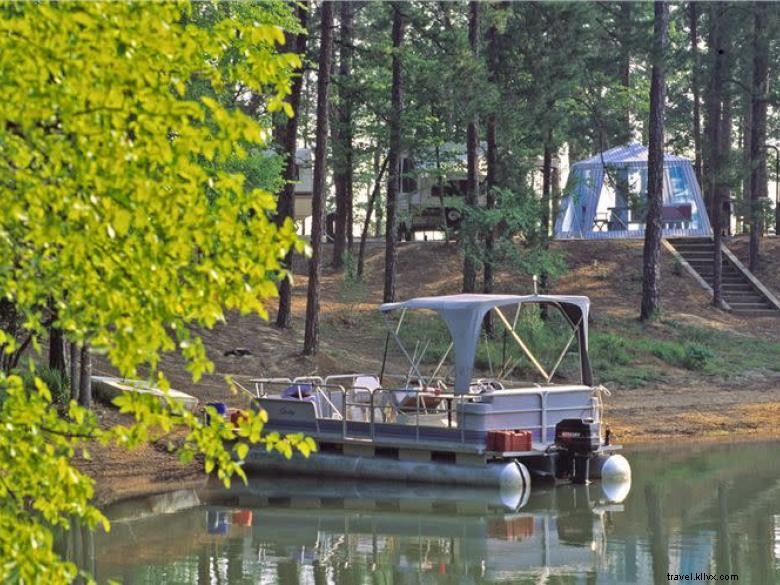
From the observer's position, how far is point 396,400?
2027 centimetres

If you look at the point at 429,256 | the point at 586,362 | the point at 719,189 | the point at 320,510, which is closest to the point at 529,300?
the point at 586,362

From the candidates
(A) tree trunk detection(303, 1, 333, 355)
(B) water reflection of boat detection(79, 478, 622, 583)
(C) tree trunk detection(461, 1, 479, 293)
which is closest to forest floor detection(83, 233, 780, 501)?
(A) tree trunk detection(303, 1, 333, 355)

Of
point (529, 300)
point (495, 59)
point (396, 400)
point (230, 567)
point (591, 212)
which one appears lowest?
point (230, 567)

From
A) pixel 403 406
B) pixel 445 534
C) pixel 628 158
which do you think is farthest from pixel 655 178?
pixel 445 534

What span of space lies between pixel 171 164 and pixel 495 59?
2702 centimetres

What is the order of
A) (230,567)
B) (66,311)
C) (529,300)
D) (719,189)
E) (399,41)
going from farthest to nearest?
(719,189) < (399,41) < (529,300) < (230,567) < (66,311)

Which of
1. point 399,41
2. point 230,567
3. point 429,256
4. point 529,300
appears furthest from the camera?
point 429,256

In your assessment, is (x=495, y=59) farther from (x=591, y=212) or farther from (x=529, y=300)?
(x=529, y=300)

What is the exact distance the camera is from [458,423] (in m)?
18.9

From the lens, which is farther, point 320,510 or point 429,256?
point 429,256

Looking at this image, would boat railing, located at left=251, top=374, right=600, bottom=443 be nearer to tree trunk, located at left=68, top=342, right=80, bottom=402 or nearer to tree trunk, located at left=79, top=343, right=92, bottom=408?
tree trunk, located at left=79, top=343, right=92, bottom=408

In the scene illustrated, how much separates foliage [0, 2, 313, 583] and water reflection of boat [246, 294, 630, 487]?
1280cm

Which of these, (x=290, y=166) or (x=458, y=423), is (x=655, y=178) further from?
(x=458, y=423)

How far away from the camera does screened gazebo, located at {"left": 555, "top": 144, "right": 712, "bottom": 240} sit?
4081 cm
